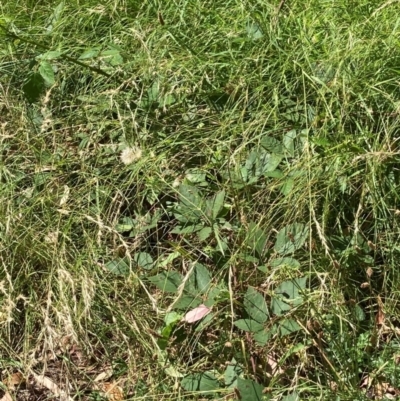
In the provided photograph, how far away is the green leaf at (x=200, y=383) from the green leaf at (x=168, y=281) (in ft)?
0.72

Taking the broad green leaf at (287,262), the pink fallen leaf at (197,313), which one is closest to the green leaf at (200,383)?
the pink fallen leaf at (197,313)

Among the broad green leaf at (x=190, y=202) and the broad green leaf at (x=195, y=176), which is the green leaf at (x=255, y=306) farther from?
the broad green leaf at (x=195, y=176)

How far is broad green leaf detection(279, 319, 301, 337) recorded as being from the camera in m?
1.83

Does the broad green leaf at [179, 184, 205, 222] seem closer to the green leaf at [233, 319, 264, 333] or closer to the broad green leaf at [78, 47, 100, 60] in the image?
the green leaf at [233, 319, 264, 333]

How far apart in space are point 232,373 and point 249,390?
0.35 ft

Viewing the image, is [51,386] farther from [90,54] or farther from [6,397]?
[90,54]

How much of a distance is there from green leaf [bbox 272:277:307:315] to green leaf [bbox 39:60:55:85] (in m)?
0.86

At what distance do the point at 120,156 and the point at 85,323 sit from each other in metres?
0.53

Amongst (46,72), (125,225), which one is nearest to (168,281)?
(125,225)

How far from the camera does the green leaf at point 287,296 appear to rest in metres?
1.84

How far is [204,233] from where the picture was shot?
6.62 ft

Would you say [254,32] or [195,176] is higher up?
[254,32]

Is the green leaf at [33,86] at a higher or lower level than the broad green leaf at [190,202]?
higher

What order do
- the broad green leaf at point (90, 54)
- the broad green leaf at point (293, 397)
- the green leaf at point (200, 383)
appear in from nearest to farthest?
the broad green leaf at point (293, 397) → the green leaf at point (200, 383) → the broad green leaf at point (90, 54)
